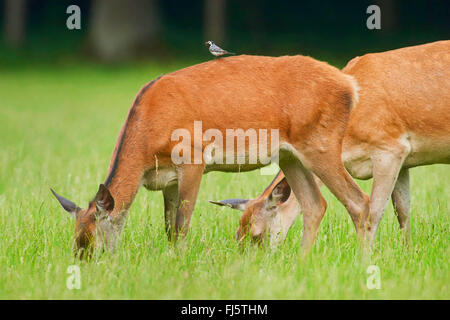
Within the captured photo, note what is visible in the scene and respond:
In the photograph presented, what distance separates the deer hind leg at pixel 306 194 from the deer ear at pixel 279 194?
0.15 meters

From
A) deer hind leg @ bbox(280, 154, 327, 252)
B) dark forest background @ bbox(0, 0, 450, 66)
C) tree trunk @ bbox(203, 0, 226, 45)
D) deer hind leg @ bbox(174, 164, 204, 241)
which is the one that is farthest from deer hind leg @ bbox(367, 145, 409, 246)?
tree trunk @ bbox(203, 0, 226, 45)

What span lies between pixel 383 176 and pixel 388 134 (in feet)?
1.30

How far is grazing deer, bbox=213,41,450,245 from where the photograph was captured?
740cm

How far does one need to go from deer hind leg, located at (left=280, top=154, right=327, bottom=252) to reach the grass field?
5.4 inches

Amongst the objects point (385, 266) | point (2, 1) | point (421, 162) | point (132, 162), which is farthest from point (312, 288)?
point (2, 1)

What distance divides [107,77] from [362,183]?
17116 millimetres

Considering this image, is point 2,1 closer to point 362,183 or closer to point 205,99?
point 362,183

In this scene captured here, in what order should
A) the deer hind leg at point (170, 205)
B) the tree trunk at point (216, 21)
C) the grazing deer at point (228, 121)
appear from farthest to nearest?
the tree trunk at point (216, 21) < the deer hind leg at point (170, 205) < the grazing deer at point (228, 121)

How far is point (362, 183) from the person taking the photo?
34.1 feet

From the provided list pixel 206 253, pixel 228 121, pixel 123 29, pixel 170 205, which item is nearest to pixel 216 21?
pixel 123 29

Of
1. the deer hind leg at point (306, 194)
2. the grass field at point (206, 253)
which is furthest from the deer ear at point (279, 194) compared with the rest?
the grass field at point (206, 253)

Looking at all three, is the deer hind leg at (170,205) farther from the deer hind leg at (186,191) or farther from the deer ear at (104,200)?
the deer ear at (104,200)

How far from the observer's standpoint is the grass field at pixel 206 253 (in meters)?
5.80

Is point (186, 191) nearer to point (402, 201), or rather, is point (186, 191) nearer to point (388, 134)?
point (388, 134)
